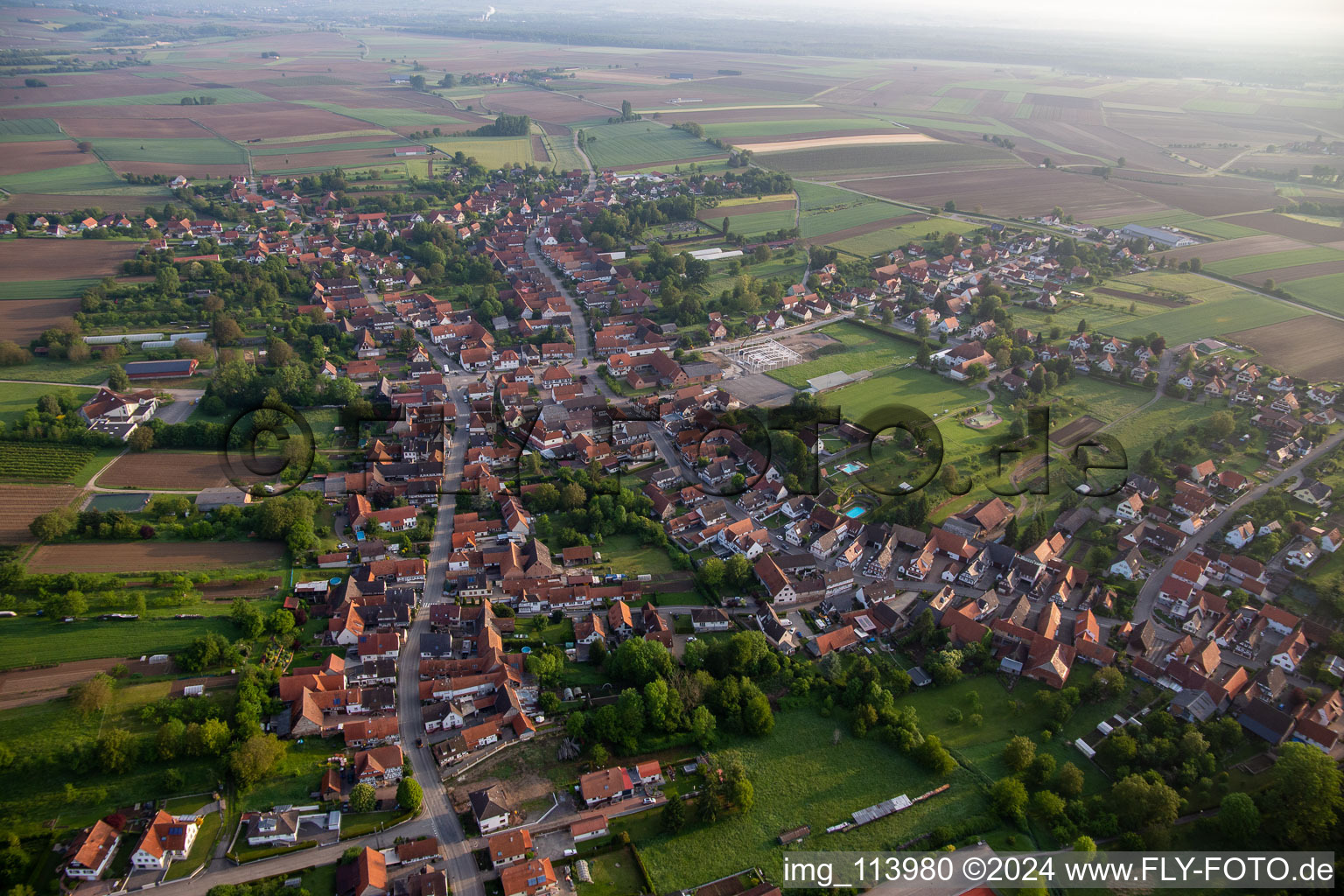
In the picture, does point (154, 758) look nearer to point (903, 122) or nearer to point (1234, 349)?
point (1234, 349)

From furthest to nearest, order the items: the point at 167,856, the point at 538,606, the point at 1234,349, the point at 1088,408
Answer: the point at 1234,349
the point at 1088,408
the point at 538,606
the point at 167,856

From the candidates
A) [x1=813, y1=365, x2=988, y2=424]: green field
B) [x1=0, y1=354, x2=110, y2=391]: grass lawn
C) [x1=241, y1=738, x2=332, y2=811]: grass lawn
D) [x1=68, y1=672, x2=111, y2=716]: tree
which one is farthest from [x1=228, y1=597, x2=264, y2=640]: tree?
[x1=813, y1=365, x2=988, y2=424]: green field

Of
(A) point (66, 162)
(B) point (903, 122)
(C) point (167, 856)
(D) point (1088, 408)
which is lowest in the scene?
(C) point (167, 856)

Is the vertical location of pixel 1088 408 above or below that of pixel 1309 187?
below

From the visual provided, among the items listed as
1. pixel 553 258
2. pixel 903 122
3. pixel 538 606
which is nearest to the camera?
pixel 538 606

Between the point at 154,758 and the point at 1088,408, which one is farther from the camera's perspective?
the point at 1088,408

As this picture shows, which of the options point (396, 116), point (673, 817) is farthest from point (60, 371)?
point (396, 116)

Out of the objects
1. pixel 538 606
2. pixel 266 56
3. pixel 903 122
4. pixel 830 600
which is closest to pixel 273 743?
pixel 538 606

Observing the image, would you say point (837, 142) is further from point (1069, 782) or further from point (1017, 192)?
point (1069, 782)
